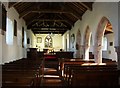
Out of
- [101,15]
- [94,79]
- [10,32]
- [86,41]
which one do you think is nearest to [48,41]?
[86,41]

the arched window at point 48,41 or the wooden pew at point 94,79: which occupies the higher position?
the arched window at point 48,41

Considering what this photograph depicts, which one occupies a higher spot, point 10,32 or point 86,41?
point 10,32

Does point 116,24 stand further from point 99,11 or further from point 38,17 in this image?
point 38,17

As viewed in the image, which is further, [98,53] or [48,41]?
[48,41]

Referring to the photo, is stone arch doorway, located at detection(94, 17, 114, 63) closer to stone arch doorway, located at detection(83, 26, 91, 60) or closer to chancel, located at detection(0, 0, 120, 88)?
chancel, located at detection(0, 0, 120, 88)

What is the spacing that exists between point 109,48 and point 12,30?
9.91 metres

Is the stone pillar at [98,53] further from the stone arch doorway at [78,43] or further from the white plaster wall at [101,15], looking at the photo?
the stone arch doorway at [78,43]

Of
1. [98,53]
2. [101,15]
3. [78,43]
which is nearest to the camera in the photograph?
[101,15]

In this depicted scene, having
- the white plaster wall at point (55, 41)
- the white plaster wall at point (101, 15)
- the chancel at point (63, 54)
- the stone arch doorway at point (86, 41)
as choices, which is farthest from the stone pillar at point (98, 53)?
the white plaster wall at point (55, 41)

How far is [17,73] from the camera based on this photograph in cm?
527

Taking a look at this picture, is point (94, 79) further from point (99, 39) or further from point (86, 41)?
point (86, 41)

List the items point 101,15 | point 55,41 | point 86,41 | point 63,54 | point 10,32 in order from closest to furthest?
point 101,15, point 10,32, point 86,41, point 63,54, point 55,41

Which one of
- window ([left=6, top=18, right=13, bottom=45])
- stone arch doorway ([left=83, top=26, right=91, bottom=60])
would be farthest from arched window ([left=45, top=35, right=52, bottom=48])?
window ([left=6, top=18, right=13, bottom=45])

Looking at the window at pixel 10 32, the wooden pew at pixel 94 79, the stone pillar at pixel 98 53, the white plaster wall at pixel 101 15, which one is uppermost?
the white plaster wall at pixel 101 15
